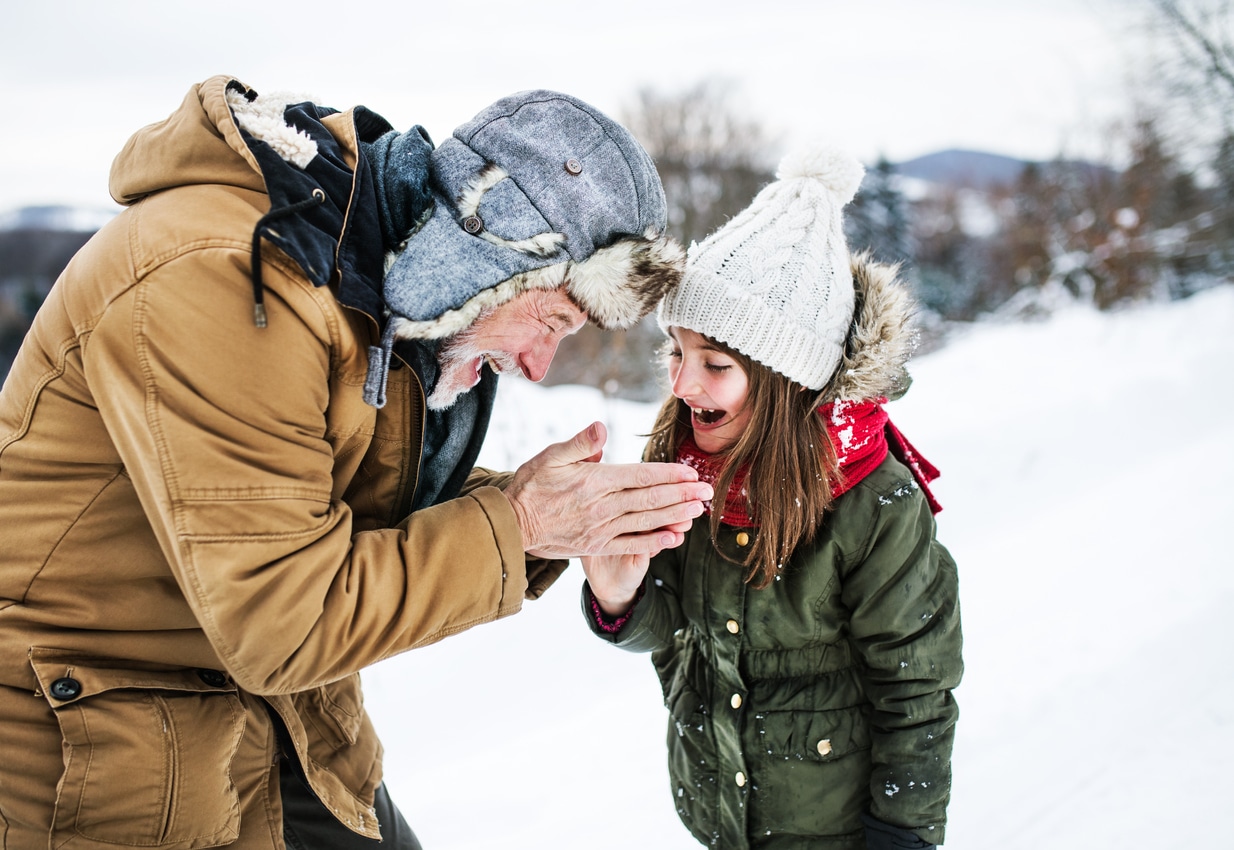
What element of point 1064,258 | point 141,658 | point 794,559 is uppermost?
point 141,658

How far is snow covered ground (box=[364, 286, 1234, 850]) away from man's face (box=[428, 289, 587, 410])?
1766 millimetres

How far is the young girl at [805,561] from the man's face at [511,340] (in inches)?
16.6

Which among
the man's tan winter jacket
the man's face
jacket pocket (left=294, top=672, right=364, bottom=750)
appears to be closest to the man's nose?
the man's face

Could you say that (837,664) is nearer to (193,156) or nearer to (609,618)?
(609,618)

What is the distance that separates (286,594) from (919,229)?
32.2 metres

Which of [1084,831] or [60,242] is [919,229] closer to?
[60,242]

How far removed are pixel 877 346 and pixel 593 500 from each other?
2.56 ft

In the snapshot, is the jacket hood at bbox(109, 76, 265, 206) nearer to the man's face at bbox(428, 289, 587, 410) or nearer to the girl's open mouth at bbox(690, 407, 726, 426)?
the man's face at bbox(428, 289, 587, 410)

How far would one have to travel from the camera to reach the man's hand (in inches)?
64.4

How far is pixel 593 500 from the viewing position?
1.66 metres

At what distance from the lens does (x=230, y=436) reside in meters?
1.26

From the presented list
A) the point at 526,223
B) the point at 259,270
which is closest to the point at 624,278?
the point at 526,223

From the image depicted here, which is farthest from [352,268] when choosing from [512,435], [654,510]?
[512,435]

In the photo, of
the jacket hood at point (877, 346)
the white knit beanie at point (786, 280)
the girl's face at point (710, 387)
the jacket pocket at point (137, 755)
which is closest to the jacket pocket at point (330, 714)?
the jacket pocket at point (137, 755)
